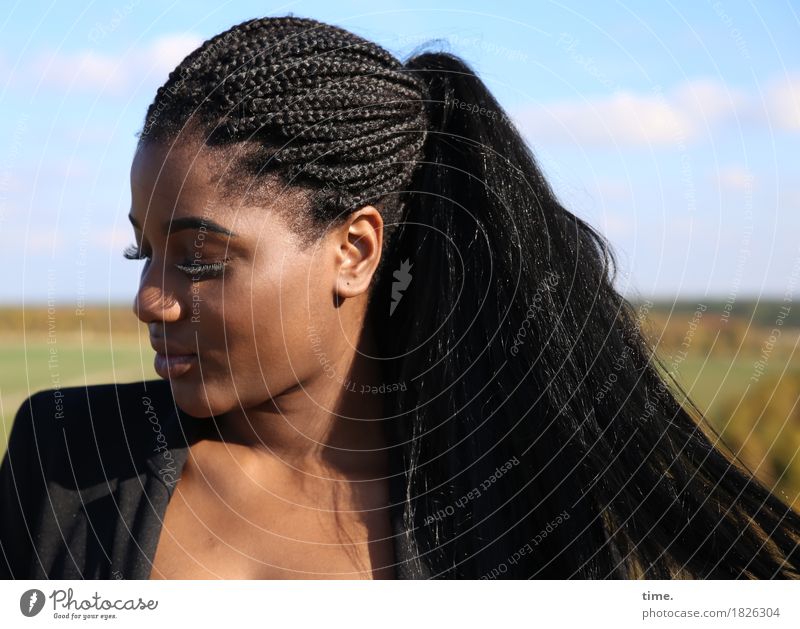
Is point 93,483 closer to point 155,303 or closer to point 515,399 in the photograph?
point 155,303

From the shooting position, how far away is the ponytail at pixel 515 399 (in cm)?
193

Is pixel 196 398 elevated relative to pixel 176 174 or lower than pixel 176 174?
lower

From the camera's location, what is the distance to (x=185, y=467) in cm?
199

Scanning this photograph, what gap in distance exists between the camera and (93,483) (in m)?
1.92

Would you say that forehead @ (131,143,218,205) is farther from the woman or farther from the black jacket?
the black jacket

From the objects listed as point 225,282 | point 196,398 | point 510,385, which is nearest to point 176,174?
point 225,282

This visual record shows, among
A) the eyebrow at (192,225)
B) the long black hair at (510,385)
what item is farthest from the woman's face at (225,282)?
the long black hair at (510,385)

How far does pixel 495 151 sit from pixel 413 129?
19 cm

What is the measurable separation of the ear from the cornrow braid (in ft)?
0.11

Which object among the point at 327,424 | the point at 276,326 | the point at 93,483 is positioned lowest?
the point at 93,483

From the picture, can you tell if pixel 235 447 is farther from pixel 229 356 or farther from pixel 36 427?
pixel 36 427

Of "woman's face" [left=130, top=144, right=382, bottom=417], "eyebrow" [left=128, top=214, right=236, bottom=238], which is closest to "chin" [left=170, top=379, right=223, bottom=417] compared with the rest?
"woman's face" [left=130, top=144, right=382, bottom=417]

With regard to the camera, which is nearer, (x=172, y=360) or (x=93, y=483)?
(x=172, y=360)

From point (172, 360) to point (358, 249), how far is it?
44 cm
